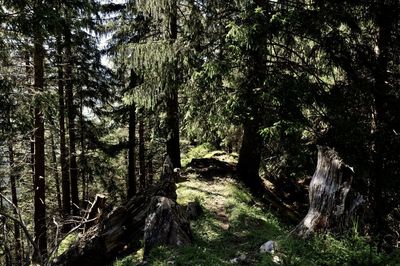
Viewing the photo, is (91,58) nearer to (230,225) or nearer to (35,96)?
(35,96)

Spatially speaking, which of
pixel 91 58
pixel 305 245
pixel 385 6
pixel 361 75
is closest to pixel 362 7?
pixel 385 6

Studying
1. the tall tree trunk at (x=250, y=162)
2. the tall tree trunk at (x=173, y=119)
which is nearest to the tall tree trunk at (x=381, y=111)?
the tall tree trunk at (x=250, y=162)

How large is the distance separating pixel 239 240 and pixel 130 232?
8.20 ft

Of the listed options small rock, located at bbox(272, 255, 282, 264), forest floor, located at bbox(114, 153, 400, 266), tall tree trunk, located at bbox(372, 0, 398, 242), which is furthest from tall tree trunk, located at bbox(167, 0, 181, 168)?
small rock, located at bbox(272, 255, 282, 264)

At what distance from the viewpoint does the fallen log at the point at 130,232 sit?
6809mm

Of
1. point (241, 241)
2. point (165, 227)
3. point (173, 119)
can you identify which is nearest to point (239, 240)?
point (241, 241)

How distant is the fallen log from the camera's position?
268 inches

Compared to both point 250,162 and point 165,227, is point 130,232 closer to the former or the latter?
point 165,227

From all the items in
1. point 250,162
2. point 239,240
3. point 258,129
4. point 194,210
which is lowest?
point 239,240

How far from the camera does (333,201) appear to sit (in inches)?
238

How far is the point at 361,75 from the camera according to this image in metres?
7.98

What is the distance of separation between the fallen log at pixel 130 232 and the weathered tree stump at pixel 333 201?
8.01 feet

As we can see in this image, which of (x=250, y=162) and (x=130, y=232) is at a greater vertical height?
(x=250, y=162)

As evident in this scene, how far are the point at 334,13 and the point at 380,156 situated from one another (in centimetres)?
327
